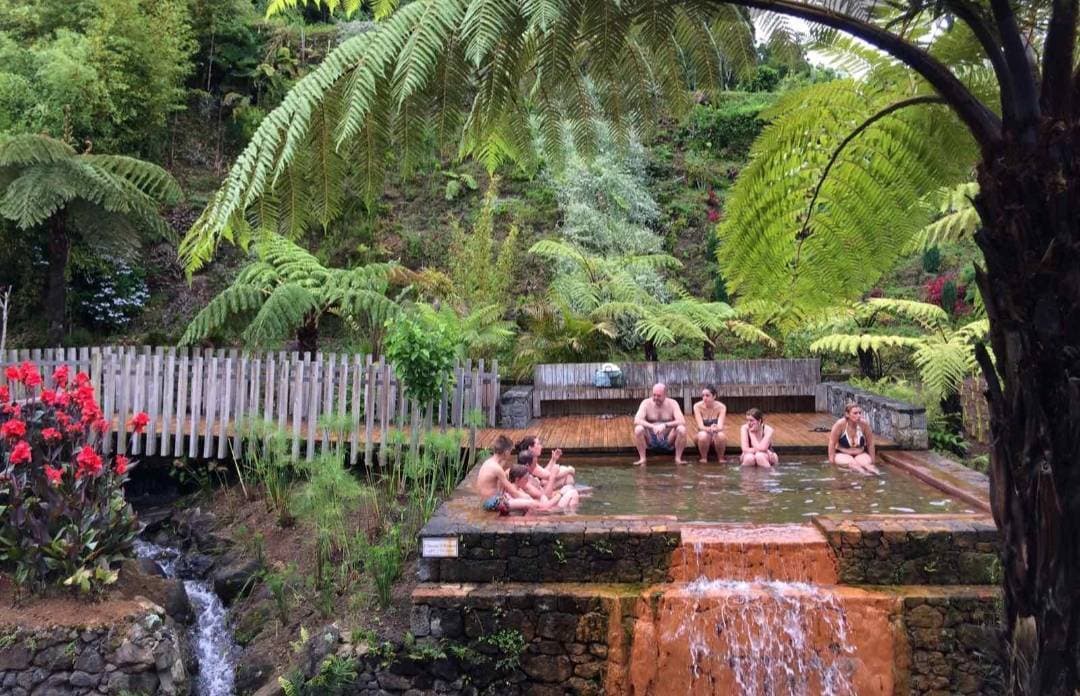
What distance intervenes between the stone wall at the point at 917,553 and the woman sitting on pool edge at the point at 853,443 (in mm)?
2673

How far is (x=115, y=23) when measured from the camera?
15422 mm

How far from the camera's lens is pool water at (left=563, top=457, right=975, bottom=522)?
22.1 ft

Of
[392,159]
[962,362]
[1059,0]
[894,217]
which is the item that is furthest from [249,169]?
[962,362]

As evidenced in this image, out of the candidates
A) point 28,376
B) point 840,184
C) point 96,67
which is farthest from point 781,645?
point 96,67

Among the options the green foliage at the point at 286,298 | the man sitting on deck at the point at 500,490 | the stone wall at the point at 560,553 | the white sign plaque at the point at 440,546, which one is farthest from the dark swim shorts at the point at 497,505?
the green foliage at the point at 286,298

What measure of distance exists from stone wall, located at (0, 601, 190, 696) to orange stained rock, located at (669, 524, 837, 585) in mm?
4134

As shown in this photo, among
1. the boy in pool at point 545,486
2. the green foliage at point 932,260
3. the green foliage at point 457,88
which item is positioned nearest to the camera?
the green foliage at point 457,88

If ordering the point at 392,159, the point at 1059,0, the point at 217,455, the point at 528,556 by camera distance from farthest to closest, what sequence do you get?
the point at 217,455
the point at 528,556
the point at 392,159
the point at 1059,0

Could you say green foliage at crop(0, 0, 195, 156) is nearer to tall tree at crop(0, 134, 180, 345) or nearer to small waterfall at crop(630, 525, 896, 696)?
tall tree at crop(0, 134, 180, 345)

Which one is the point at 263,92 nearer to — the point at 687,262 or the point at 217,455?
the point at 687,262

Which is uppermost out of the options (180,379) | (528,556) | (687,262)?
(687,262)

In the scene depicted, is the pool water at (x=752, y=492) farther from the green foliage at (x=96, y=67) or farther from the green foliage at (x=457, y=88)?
the green foliage at (x=96, y=67)

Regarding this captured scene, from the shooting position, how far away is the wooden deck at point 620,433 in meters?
9.48

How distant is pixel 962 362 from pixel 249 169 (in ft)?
31.2
